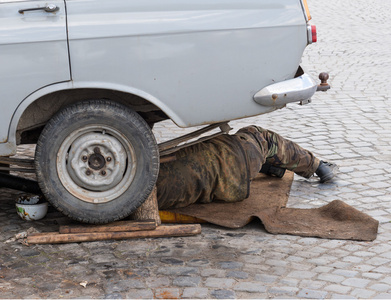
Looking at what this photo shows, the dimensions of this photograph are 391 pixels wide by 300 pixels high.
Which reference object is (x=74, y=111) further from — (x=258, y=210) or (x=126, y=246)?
(x=258, y=210)

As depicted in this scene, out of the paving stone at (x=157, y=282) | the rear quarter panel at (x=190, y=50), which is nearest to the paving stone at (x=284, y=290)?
the paving stone at (x=157, y=282)

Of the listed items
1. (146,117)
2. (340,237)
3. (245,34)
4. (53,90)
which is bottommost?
(340,237)

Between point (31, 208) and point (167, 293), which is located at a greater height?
point (31, 208)

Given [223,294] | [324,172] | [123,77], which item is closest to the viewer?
[223,294]

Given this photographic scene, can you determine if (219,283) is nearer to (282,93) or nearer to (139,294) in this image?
(139,294)

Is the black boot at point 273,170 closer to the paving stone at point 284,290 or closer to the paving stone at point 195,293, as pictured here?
the paving stone at point 284,290

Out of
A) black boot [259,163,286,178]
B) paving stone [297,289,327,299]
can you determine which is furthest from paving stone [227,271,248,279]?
black boot [259,163,286,178]

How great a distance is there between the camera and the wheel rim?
4.58 m

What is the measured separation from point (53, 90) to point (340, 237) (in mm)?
2254

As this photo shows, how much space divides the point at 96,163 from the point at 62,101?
50 cm

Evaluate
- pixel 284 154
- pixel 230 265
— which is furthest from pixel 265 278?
pixel 284 154

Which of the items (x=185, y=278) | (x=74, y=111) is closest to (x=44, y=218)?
(x=74, y=111)

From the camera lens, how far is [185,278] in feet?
13.2

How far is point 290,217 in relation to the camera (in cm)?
505
